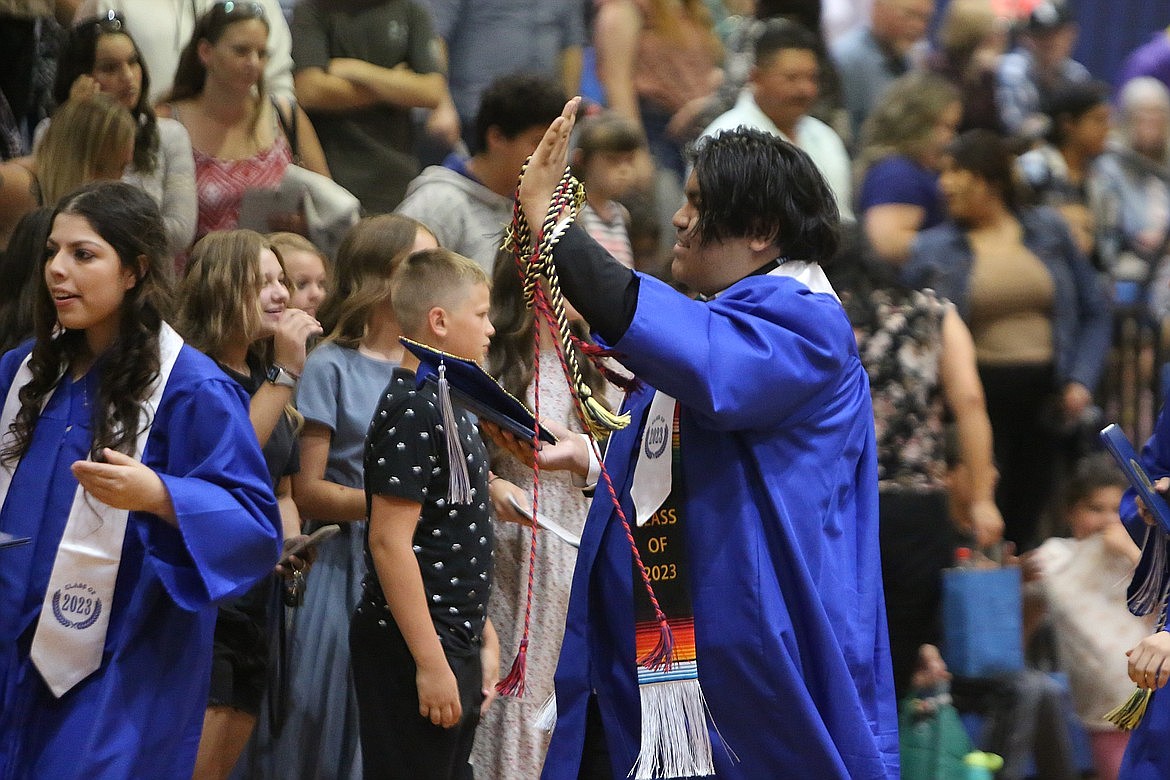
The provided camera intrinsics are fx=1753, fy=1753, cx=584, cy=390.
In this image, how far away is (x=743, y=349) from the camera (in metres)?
3.47

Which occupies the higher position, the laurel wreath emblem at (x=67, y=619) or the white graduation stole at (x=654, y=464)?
the white graduation stole at (x=654, y=464)

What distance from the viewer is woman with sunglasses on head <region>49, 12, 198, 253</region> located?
19.5ft

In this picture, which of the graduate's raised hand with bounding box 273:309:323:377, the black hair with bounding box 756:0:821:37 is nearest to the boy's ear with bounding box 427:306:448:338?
the graduate's raised hand with bounding box 273:309:323:377

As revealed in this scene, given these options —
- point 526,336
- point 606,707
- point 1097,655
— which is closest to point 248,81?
point 526,336

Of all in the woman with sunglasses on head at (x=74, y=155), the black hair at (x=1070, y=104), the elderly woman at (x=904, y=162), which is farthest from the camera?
the black hair at (x=1070, y=104)

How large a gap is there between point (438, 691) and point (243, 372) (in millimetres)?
1128

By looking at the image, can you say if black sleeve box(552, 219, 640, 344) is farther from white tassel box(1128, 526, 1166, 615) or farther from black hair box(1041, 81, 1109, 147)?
black hair box(1041, 81, 1109, 147)

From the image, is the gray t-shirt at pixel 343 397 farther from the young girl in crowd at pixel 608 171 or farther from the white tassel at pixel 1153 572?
the white tassel at pixel 1153 572

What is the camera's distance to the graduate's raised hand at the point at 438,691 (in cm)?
442

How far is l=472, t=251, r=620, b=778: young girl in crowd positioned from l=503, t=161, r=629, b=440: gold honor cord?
1.70 metres

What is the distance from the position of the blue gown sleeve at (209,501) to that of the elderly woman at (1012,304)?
3642 mm

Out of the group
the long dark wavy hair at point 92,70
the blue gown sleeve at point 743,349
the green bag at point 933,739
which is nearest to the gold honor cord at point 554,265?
the blue gown sleeve at point 743,349

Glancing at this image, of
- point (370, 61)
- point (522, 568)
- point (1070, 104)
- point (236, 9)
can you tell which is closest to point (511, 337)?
point (522, 568)

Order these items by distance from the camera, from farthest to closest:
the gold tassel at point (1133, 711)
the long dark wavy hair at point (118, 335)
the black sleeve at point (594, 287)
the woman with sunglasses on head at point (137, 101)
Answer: the woman with sunglasses on head at point (137, 101)
the gold tassel at point (1133, 711)
the long dark wavy hair at point (118, 335)
the black sleeve at point (594, 287)
